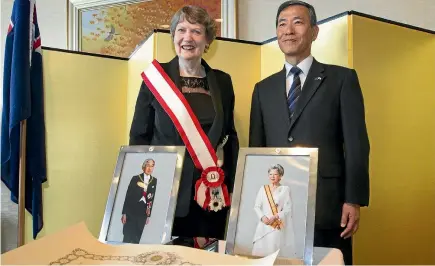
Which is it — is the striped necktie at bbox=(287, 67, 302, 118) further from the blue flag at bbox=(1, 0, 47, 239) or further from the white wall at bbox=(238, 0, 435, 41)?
the white wall at bbox=(238, 0, 435, 41)

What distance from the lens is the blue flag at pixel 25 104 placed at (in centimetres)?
170

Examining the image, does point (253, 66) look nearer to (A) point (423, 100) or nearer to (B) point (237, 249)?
(A) point (423, 100)

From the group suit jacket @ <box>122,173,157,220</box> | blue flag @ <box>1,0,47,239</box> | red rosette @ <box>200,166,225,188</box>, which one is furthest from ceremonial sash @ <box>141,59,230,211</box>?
blue flag @ <box>1,0,47,239</box>

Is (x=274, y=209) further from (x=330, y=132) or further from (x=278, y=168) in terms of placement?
(x=330, y=132)

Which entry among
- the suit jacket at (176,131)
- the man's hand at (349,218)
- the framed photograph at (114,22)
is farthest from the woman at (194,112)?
the framed photograph at (114,22)

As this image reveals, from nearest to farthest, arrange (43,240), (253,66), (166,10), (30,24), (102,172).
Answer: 1. (43,240)
2. (30,24)
3. (253,66)
4. (102,172)
5. (166,10)

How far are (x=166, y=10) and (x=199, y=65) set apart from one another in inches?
53.9

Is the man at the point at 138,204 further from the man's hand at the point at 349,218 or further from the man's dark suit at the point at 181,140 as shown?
the man's hand at the point at 349,218

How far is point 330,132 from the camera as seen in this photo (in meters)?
1.28

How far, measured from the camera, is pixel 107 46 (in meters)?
2.72

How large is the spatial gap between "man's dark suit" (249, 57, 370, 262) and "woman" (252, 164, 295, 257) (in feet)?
1.51

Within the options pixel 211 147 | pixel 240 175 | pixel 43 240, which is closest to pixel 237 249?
pixel 240 175

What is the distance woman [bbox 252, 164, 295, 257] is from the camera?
2.54 feet

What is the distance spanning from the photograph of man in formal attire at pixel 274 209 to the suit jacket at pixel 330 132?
445 millimetres
